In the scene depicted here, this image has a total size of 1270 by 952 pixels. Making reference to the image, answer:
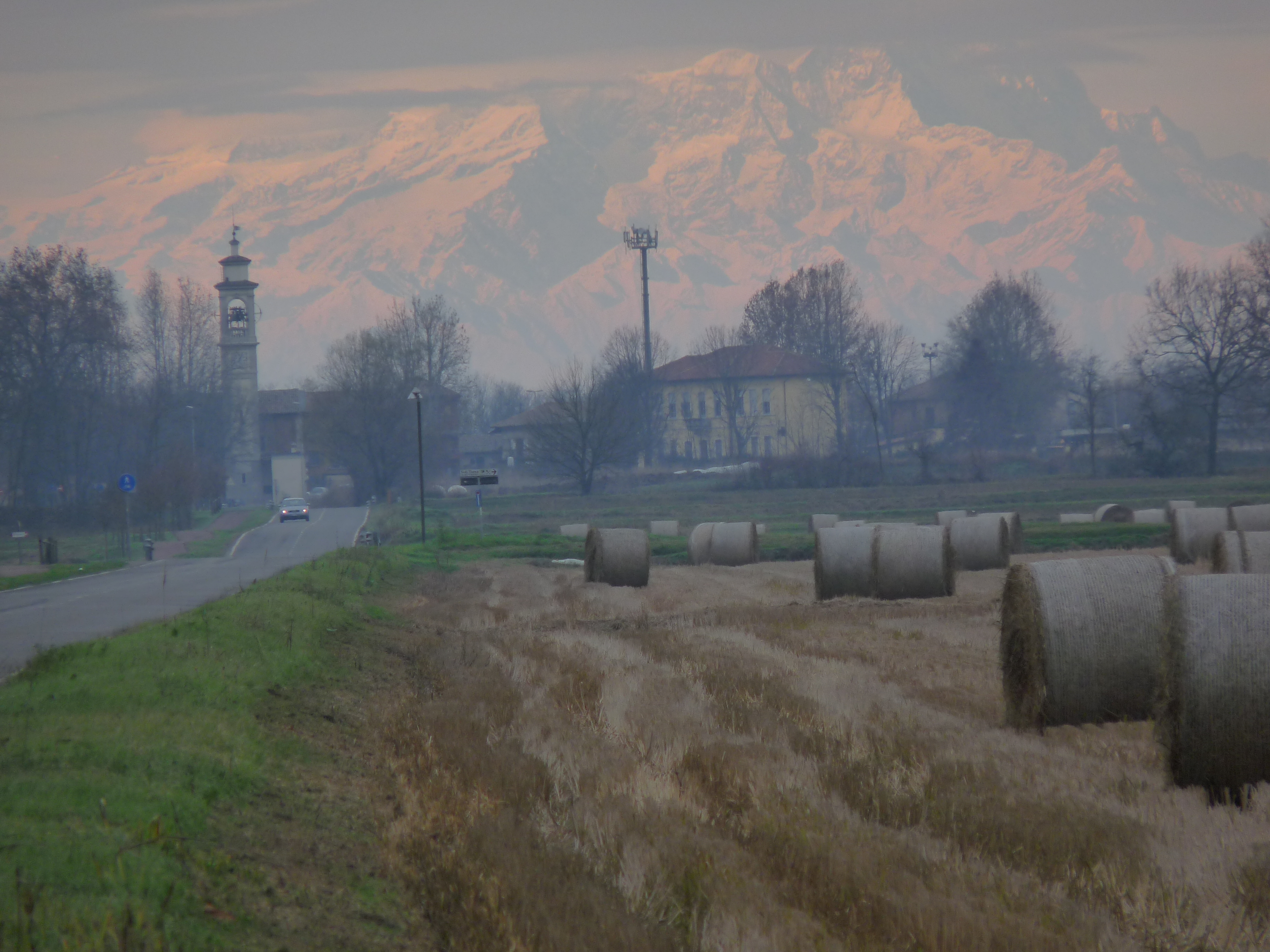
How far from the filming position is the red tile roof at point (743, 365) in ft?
421

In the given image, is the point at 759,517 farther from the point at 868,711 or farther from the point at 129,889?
the point at 129,889

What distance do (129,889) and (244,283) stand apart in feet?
433

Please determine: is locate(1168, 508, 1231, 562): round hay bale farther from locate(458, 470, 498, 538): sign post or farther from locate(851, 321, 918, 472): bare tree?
locate(851, 321, 918, 472): bare tree

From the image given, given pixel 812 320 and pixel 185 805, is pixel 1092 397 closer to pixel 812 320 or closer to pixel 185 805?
pixel 812 320

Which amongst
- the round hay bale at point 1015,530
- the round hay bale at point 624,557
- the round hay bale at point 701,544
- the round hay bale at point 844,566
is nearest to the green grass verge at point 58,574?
the round hay bale at point 624,557

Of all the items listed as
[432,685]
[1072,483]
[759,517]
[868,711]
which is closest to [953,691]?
[868,711]

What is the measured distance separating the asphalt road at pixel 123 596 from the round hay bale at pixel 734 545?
1168 centimetres

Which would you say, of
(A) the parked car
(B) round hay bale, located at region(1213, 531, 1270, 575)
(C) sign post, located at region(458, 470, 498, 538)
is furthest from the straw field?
(A) the parked car

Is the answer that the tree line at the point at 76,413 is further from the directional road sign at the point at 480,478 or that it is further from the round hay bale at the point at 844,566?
the round hay bale at the point at 844,566

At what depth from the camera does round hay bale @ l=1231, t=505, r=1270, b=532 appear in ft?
87.9

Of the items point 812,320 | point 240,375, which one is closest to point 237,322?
point 240,375

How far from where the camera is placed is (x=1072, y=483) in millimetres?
72188

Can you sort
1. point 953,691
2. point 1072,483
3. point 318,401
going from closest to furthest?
point 953,691 < point 1072,483 < point 318,401

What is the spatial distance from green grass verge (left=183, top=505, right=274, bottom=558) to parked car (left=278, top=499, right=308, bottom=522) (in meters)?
1.53
